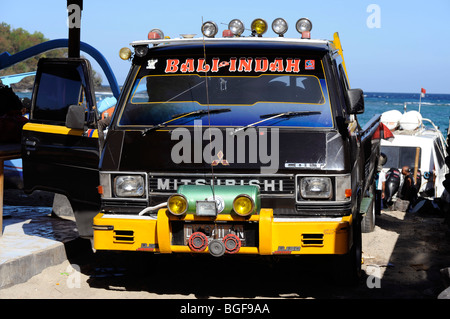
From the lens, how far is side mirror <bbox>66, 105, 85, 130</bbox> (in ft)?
21.0

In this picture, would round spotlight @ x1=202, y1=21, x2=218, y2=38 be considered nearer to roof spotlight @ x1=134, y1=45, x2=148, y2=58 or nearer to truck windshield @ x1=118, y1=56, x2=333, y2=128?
truck windshield @ x1=118, y1=56, x2=333, y2=128

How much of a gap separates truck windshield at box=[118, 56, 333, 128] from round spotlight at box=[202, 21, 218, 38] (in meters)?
0.30

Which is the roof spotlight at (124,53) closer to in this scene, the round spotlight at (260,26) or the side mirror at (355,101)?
the round spotlight at (260,26)

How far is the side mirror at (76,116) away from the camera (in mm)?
6398

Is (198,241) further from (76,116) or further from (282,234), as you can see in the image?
(76,116)

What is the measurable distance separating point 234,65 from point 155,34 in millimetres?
875

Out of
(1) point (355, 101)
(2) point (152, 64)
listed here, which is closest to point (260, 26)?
(2) point (152, 64)

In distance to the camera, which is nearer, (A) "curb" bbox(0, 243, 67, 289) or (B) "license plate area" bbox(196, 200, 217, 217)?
(B) "license plate area" bbox(196, 200, 217, 217)

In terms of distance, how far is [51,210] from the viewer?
10.1 meters

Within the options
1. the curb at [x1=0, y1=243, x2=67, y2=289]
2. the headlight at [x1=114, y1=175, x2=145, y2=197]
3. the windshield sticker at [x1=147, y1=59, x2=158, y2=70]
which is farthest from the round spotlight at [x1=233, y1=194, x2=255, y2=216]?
the curb at [x1=0, y1=243, x2=67, y2=289]

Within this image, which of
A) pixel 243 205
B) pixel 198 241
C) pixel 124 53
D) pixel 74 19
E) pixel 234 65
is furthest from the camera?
pixel 74 19

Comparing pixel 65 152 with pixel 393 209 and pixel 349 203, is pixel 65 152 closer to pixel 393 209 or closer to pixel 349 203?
pixel 349 203

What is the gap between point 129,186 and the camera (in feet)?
19.4

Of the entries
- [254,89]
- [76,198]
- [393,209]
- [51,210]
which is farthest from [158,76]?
[393,209]
